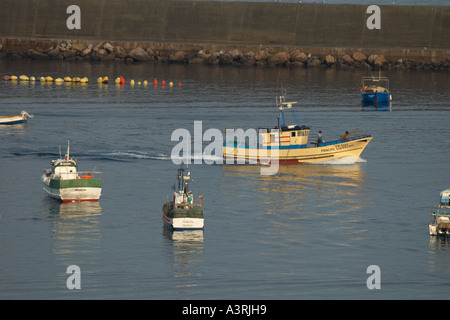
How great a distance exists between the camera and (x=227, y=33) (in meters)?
145

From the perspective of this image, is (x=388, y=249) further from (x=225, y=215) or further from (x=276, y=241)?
(x=225, y=215)

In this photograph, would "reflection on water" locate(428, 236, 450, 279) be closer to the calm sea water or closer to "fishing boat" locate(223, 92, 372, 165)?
the calm sea water

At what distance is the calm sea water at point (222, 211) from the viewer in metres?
41.9

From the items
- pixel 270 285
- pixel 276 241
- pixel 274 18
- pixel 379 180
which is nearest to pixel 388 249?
pixel 276 241

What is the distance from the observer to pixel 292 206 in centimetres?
5656

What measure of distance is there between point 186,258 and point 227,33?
337 ft

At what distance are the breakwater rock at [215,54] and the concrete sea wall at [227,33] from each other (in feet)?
0.51

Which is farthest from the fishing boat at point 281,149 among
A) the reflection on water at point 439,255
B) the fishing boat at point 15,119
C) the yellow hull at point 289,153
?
the fishing boat at point 15,119

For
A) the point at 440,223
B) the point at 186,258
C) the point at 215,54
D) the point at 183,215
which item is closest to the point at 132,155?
the point at 183,215

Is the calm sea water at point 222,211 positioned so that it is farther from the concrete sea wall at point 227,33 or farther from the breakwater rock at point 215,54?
the concrete sea wall at point 227,33

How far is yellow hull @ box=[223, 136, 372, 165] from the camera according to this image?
6831 cm

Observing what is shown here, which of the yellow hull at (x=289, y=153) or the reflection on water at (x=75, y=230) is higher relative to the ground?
the yellow hull at (x=289, y=153)

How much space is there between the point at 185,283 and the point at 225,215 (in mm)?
12791

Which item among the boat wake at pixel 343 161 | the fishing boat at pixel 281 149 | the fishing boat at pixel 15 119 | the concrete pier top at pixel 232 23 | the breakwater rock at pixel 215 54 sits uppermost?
the concrete pier top at pixel 232 23
